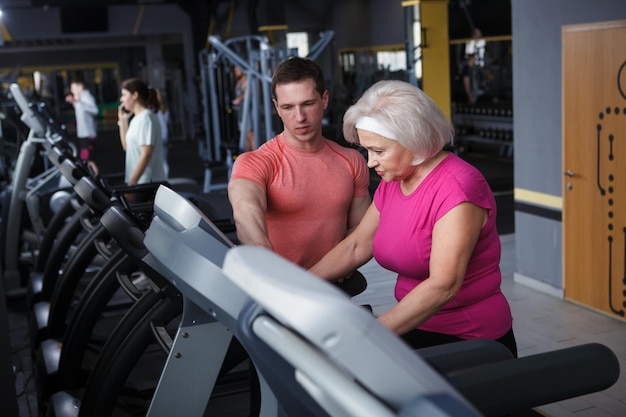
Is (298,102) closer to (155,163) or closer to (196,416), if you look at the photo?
(196,416)

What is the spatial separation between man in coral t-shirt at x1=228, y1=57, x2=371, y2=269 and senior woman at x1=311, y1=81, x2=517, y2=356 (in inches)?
10.6

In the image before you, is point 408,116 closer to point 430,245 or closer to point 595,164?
point 430,245

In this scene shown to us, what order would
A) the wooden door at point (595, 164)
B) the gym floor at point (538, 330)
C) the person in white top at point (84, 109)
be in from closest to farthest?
the gym floor at point (538, 330) → the wooden door at point (595, 164) → the person in white top at point (84, 109)

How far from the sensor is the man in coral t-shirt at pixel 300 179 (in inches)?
91.5

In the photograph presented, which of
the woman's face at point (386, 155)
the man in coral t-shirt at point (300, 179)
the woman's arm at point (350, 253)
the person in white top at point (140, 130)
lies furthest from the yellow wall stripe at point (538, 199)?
the woman's face at point (386, 155)

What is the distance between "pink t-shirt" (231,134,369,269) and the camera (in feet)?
7.87

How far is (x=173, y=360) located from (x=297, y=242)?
625mm

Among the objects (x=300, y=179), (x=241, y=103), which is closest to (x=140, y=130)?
(x=300, y=179)

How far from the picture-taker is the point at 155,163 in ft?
17.8

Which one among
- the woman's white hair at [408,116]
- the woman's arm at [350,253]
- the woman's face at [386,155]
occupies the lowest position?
the woman's arm at [350,253]

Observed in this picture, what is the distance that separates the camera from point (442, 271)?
1895 mm

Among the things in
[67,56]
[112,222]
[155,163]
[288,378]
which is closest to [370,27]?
[67,56]

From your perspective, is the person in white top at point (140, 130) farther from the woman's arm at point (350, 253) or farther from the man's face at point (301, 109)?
the woman's arm at point (350, 253)

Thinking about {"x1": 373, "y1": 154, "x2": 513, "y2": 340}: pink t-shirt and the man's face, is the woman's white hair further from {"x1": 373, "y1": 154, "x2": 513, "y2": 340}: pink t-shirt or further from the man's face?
the man's face
